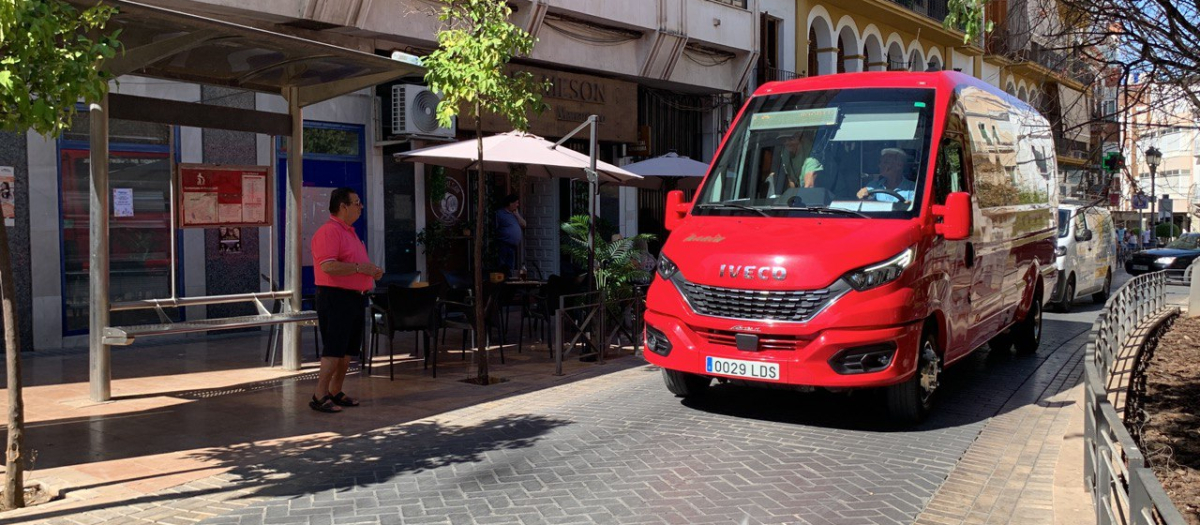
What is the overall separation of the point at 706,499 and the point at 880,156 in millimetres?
Answer: 3675

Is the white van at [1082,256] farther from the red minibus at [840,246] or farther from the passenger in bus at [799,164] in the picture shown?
the passenger in bus at [799,164]

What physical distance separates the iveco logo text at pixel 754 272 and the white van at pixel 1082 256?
1055cm

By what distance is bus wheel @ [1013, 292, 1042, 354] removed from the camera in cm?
1224

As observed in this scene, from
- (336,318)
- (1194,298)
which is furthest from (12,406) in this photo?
(1194,298)

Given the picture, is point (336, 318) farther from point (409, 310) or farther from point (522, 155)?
point (522, 155)

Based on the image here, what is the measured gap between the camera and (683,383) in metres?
8.86

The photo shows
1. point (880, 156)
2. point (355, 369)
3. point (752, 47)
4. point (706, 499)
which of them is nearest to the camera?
point (706, 499)

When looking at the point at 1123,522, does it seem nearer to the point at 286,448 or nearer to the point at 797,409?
the point at 797,409

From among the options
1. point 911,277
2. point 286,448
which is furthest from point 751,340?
point 286,448

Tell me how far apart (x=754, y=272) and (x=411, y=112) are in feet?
32.4

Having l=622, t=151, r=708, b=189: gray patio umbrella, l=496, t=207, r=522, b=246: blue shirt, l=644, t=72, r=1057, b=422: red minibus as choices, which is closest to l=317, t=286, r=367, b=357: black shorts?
l=644, t=72, r=1057, b=422: red minibus

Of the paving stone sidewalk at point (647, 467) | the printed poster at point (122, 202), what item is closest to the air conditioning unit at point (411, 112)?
the printed poster at point (122, 202)

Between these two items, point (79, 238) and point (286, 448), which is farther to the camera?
point (79, 238)

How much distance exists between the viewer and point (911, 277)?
7664 millimetres
